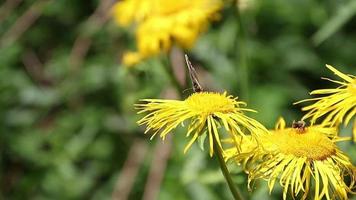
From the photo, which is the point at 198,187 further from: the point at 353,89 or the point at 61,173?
the point at 353,89

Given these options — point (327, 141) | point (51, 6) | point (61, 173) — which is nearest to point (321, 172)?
point (327, 141)

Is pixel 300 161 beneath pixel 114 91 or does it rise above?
beneath

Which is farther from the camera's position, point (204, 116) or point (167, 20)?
point (167, 20)

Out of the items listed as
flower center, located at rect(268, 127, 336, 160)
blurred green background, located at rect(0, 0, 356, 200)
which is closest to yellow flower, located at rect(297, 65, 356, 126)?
flower center, located at rect(268, 127, 336, 160)

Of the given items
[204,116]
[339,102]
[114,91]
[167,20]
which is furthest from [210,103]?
[114,91]

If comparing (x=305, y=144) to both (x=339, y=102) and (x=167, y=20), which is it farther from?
(x=167, y=20)

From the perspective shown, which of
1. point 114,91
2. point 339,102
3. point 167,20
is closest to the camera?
point 339,102
